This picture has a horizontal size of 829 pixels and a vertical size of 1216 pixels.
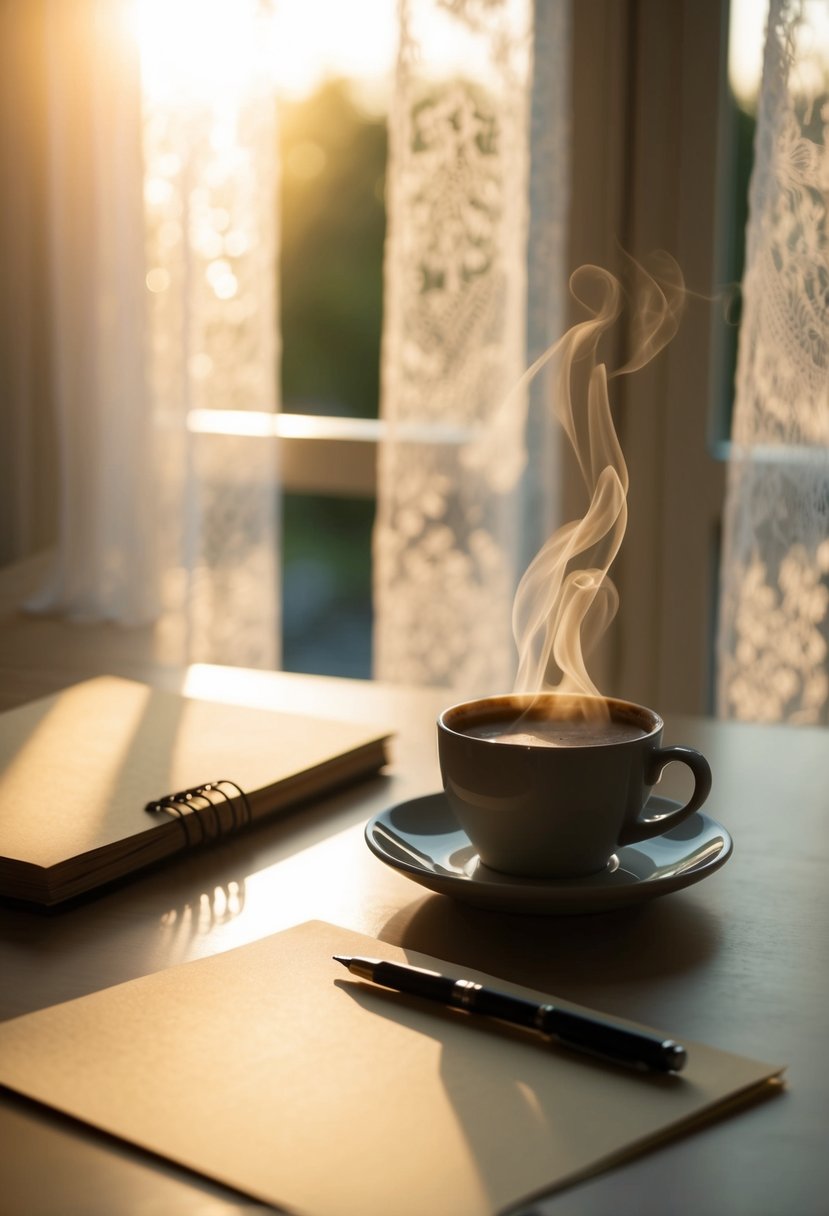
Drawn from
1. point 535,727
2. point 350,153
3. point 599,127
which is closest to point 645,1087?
point 535,727

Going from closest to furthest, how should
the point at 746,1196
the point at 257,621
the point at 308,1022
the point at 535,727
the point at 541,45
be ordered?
the point at 746,1196
the point at 308,1022
the point at 535,727
the point at 541,45
the point at 257,621

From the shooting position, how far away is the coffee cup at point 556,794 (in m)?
0.67

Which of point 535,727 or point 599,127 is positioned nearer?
point 535,727

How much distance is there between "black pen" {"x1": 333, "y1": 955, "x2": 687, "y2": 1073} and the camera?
521 millimetres

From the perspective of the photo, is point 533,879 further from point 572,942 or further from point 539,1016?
point 539,1016

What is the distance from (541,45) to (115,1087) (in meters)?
1.51

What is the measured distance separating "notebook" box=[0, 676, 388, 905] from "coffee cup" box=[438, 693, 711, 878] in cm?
17

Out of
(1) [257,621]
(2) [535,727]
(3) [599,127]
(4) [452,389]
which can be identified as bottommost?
(1) [257,621]

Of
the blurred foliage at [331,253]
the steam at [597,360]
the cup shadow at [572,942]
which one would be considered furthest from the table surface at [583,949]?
the blurred foliage at [331,253]

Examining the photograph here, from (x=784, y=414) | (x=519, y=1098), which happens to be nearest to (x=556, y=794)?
(x=519, y=1098)

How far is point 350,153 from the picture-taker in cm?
207

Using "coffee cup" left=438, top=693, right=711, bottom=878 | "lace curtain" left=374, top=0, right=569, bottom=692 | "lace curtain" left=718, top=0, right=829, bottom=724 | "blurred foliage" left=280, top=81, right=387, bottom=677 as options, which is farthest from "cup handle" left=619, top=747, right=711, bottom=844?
"blurred foliage" left=280, top=81, right=387, bottom=677

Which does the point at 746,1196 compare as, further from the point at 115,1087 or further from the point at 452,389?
the point at 452,389

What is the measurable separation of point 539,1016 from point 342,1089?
0.29 ft
